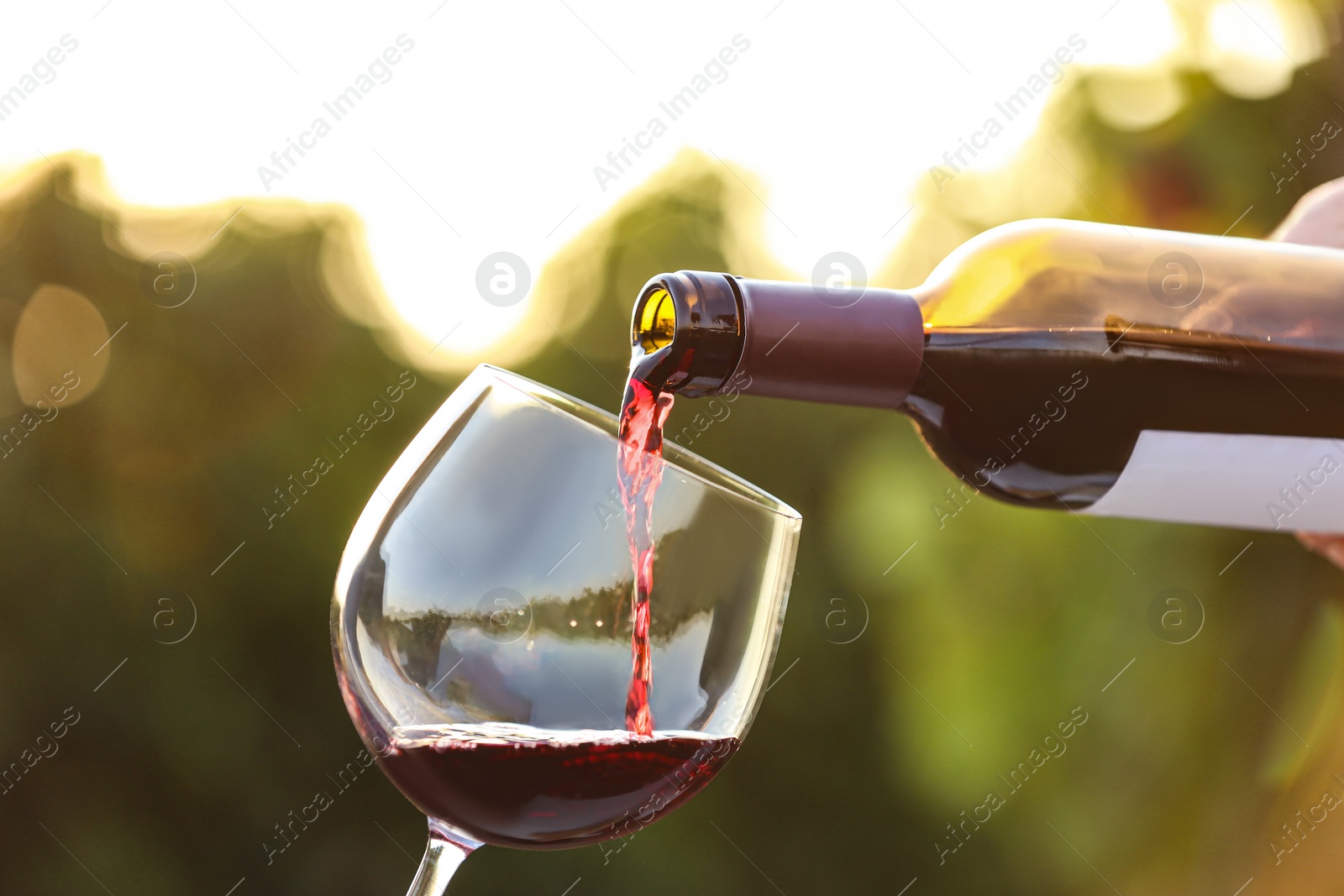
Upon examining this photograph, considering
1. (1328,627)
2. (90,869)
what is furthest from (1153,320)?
(90,869)

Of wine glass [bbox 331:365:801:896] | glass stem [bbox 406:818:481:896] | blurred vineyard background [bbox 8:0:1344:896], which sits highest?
wine glass [bbox 331:365:801:896]

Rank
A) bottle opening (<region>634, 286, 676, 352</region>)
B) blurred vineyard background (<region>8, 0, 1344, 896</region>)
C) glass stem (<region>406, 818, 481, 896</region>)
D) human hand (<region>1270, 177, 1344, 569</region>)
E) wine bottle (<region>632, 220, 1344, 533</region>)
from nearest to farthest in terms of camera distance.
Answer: glass stem (<region>406, 818, 481, 896</region>) → bottle opening (<region>634, 286, 676, 352</region>) → wine bottle (<region>632, 220, 1344, 533</region>) → human hand (<region>1270, 177, 1344, 569</region>) → blurred vineyard background (<region>8, 0, 1344, 896</region>)

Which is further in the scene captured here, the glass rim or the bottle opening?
the bottle opening

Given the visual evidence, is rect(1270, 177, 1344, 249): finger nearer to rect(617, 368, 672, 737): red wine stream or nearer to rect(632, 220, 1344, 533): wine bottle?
rect(632, 220, 1344, 533): wine bottle

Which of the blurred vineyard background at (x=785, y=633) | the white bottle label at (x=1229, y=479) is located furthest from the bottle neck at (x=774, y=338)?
the blurred vineyard background at (x=785, y=633)

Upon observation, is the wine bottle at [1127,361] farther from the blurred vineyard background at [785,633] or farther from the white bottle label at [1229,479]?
the blurred vineyard background at [785,633]

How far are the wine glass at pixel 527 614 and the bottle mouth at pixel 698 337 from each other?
0.22 ft

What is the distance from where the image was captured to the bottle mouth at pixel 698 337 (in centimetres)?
72

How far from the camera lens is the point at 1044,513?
256 inches

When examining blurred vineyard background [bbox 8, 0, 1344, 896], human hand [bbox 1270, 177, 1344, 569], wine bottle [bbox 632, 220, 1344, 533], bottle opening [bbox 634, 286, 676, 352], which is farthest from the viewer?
blurred vineyard background [bbox 8, 0, 1344, 896]

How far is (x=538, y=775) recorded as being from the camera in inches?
26.4

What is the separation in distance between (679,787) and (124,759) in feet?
22.2

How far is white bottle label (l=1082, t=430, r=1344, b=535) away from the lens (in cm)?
92

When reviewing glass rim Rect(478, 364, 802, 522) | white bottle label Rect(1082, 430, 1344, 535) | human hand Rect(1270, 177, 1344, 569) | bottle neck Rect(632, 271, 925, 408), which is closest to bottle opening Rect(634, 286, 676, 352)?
bottle neck Rect(632, 271, 925, 408)
